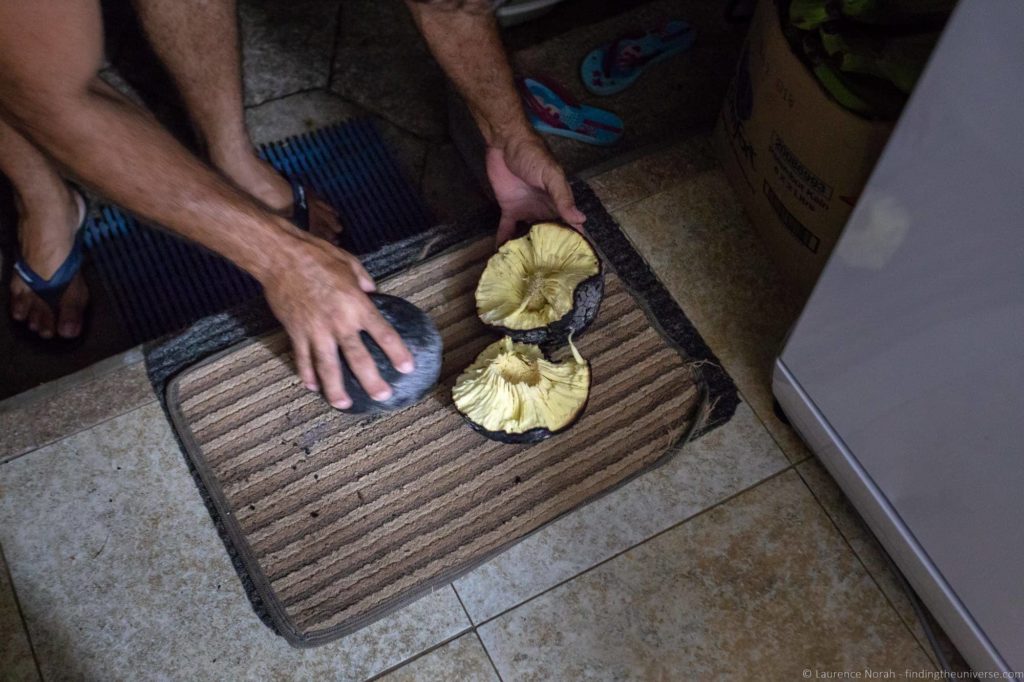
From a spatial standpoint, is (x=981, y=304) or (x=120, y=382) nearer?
(x=981, y=304)

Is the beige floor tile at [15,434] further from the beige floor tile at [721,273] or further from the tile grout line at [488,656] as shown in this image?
the beige floor tile at [721,273]

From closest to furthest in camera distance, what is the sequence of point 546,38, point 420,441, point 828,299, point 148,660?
point 828,299, point 148,660, point 420,441, point 546,38

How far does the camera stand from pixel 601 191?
4.60 ft

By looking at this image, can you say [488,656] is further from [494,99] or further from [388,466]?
[494,99]

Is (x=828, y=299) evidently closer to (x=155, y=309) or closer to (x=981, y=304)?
(x=981, y=304)

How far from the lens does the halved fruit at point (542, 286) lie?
1118 millimetres

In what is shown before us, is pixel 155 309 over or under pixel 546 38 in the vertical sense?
under

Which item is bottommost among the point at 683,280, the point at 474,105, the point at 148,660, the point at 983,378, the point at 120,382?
the point at 148,660

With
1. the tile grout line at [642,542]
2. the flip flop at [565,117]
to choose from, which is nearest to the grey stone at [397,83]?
the flip flop at [565,117]

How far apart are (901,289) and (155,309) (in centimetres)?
114

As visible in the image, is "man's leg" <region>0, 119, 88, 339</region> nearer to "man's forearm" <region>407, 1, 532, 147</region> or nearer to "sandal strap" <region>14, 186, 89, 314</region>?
"sandal strap" <region>14, 186, 89, 314</region>

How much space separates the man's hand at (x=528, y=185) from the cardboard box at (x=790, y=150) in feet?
0.96

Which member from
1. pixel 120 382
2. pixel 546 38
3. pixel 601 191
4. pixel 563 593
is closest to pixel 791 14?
pixel 601 191

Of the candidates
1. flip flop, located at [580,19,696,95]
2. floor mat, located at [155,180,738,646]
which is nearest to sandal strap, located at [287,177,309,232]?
floor mat, located at [155,180,738,646]
